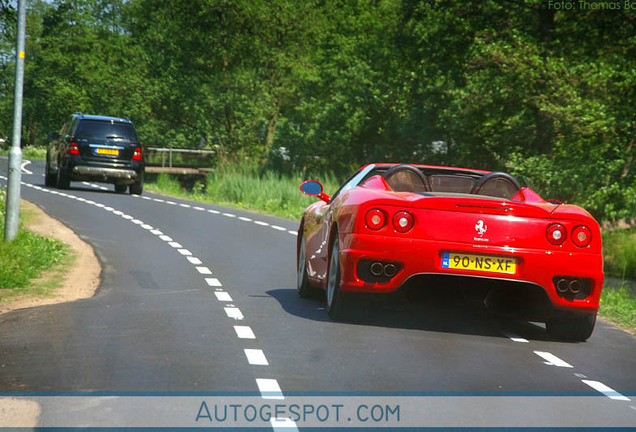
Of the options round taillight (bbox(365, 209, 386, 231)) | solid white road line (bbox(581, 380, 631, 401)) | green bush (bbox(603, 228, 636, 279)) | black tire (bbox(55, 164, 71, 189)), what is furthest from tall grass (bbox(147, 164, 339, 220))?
solid white road line (bbox(581, 380, 631, 401))

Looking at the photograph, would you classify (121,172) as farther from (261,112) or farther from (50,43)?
(50,43)

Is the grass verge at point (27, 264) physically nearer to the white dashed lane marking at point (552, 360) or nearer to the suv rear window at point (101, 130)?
the white dashed lane marking at point (552, 360)

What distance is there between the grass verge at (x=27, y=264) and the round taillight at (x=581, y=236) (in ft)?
17.5

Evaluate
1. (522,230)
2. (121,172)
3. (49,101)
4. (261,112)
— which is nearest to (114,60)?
(49,101)

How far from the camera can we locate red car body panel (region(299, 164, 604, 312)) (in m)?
8.75

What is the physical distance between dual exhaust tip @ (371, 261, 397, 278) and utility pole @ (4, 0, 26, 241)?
23.2 feet

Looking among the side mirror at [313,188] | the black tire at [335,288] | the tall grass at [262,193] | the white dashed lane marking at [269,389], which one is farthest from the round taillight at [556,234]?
the tall grass at [262,193]

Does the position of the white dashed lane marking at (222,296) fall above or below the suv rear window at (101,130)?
below

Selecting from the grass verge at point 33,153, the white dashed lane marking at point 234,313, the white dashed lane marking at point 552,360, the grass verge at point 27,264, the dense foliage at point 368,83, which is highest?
the dense foliage at point 368,83

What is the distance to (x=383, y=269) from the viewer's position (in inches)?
351

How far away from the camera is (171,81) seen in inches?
2438

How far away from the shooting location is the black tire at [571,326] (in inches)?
371

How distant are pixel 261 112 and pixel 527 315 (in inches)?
1884

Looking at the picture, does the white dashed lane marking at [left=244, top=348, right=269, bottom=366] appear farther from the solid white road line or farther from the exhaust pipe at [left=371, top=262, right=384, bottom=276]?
the solid white road line
